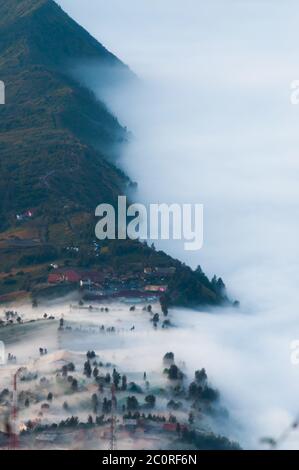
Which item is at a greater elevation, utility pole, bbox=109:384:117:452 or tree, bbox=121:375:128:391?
tree, bbox=121:375:128:391

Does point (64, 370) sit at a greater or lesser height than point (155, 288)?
lesser

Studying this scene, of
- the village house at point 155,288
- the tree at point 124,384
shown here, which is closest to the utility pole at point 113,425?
the tree at point 124,384

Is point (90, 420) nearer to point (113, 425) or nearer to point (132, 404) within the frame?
point (113, 425)

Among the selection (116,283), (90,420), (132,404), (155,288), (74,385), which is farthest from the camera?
(116,283)

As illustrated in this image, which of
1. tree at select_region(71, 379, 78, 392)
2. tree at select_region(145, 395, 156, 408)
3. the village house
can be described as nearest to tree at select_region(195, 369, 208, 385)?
tree at select_region(145, 395, 156, 408)

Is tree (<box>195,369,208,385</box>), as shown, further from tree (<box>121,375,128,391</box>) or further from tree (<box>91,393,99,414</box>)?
tree (<box>91,393,99,414</box>)

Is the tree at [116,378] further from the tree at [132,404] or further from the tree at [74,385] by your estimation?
the tree at [132,404]

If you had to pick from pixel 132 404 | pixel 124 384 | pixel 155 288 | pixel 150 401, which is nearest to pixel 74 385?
pixel 124 384
